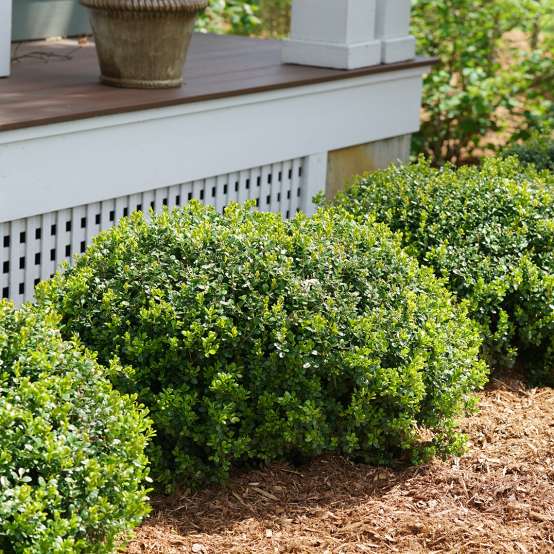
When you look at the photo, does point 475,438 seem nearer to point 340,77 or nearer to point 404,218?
point 404,218

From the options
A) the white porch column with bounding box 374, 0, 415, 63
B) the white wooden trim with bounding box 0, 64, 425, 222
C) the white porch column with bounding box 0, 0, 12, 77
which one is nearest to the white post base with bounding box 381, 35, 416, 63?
the white porch column with bounding box 374, 0, 415, 63

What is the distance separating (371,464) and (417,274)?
781 mm

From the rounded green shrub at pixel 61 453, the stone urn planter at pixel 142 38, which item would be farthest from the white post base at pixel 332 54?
the rounded green shrub at pixel 61 453

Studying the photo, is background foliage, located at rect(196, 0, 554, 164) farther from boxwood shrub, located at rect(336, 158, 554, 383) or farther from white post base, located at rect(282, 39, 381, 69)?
boxwood shrub, located at rect(336, 158, 554, 383)

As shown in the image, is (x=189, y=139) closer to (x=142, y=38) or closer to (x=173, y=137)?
(x=173, y=137)

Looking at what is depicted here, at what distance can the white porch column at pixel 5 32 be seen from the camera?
5.16 meters

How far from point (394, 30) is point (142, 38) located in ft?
6.74

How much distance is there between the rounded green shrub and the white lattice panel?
1065 millimetres

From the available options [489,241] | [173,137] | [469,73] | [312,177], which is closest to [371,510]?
[489,241]

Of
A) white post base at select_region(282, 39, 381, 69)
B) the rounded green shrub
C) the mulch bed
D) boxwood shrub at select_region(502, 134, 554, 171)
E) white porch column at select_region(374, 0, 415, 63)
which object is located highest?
white porch column at select_region(374, 0, 415, 63)

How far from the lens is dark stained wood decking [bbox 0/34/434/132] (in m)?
4.70

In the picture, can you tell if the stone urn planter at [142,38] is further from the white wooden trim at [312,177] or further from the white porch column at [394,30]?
the white porch column at [394,30]

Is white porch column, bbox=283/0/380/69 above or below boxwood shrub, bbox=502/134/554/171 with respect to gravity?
above

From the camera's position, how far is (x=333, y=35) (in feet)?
21.0
